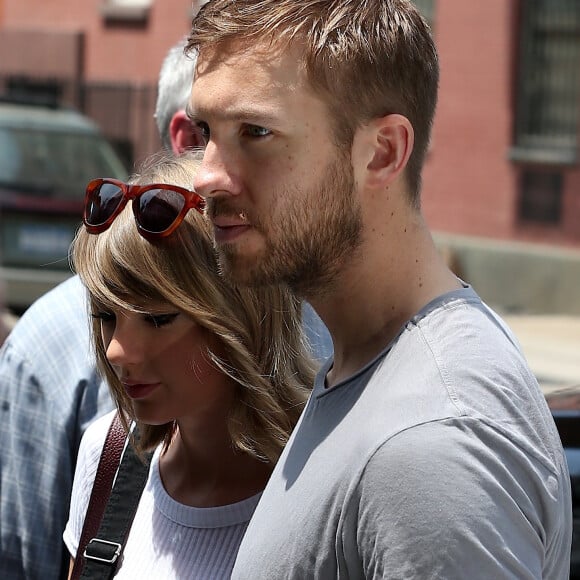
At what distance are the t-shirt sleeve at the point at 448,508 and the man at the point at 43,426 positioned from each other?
150 centimetres

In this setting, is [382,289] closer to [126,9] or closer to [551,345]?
[551,345]

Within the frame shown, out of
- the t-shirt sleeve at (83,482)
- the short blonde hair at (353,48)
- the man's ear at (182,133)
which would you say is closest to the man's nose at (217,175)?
the short blonde hair at (353,48)

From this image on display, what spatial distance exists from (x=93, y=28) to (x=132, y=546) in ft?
61.2

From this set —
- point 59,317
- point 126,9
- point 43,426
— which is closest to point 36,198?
point 59,317

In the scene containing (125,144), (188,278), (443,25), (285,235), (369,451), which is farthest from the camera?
(125,144)

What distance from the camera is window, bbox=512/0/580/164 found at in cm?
1395

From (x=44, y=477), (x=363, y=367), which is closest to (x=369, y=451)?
(x=363, y=367)

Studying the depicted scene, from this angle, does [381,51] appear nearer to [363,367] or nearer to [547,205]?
[363,367]

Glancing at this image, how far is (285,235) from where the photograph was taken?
1.73 metres

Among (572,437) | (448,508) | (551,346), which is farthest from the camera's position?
(551,346)

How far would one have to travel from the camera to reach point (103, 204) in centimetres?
245

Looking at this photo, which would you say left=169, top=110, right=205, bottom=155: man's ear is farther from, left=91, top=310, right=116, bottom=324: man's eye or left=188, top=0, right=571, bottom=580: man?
left=188, top=0, right=571, bottom=580: man

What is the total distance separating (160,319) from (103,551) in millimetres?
434

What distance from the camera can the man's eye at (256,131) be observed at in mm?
1724
